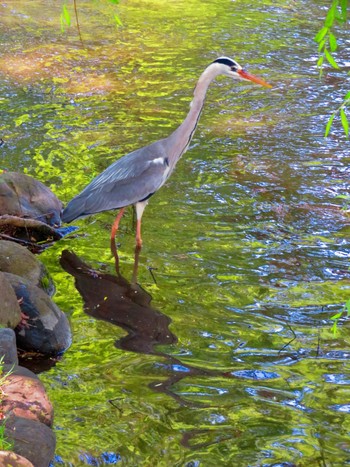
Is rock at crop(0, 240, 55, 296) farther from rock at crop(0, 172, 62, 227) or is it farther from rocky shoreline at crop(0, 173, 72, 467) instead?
rock at crop(0, 172, 62, 227)

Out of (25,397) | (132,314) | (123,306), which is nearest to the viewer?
(25,397)

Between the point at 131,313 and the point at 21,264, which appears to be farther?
the point at 131,313

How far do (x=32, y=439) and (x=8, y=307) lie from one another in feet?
3.88

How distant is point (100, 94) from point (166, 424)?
268 inches

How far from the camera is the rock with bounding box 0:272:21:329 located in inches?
185

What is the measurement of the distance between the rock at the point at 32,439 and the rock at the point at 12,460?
176 mm

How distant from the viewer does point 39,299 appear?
16.6 feet

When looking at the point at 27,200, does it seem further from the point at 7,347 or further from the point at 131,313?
the point at 7,347

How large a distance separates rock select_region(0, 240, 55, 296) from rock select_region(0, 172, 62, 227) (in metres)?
1.08

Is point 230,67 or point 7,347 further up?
point 230,67

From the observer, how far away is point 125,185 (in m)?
6.79

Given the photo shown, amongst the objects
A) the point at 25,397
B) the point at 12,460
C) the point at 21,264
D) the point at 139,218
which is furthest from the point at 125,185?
the point at 12,460

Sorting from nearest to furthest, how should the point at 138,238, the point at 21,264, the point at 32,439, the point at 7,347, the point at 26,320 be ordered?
the point at 32,439
the point at 7,347
the point at 26,320
the point at 21,264
the point at 138,238

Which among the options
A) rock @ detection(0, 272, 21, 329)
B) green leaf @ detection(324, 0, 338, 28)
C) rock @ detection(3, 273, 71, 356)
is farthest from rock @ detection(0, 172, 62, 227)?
green leaf @ detection(324, 0, 338, 28)
